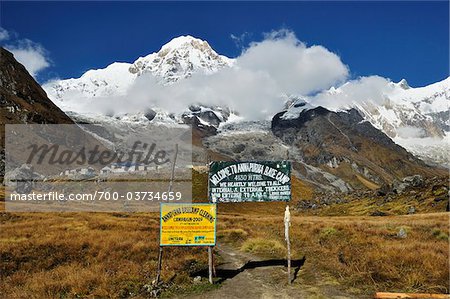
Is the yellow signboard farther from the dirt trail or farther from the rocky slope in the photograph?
the rocky slope

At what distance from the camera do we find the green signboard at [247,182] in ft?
54.9

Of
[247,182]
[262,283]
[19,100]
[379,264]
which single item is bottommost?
[262,283]

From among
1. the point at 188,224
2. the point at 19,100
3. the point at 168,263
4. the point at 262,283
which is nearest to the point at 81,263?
the point at 168,263

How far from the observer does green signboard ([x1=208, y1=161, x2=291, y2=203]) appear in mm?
16719

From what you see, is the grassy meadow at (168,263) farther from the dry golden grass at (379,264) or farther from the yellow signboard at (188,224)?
the yellow signboard at (188,224)

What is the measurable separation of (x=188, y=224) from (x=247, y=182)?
3.05m

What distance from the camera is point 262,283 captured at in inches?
609

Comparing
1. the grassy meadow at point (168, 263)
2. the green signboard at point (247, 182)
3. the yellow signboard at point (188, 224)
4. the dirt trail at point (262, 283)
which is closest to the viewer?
the dirt trail at point (262, 283)

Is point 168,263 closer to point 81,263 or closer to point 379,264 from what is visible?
point 81,263

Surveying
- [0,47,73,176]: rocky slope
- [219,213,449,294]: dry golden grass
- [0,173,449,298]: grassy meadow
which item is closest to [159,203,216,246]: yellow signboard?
[0,173,449,298]: grassy meadow

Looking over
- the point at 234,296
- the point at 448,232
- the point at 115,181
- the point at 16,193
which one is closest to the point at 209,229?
the point at 234,296

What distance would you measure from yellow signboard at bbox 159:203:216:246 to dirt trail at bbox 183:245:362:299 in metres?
1.97

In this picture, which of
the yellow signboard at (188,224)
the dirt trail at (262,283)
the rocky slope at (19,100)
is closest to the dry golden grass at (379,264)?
the dirt trail at (262,283)

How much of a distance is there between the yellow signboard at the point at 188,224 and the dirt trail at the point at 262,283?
6.47 ft
